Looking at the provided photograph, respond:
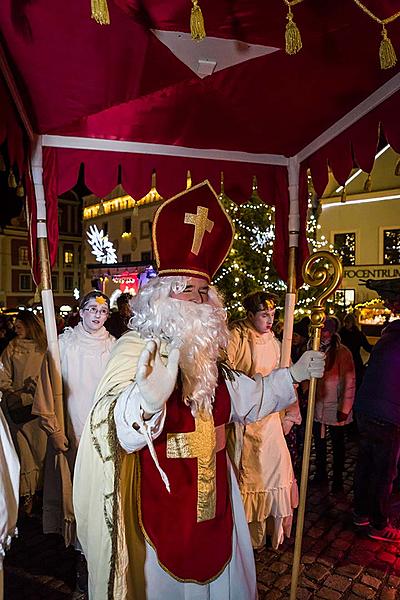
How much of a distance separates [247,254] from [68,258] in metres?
47.6

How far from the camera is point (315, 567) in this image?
4.18 meters

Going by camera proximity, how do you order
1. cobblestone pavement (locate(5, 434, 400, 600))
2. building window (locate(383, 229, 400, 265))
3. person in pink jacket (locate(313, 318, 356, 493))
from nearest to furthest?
cobblestone pavement (locate(5, 434, 400, 600))
person in pink jacket (locate(313, 318, 356, 493))
building window (locate(383, 229, 400, 265))

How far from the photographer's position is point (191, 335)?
2.62 m

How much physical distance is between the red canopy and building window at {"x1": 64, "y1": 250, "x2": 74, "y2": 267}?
175 feet

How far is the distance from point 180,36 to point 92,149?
1.82 metres

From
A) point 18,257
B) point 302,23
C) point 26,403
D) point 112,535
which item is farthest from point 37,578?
point 18,257

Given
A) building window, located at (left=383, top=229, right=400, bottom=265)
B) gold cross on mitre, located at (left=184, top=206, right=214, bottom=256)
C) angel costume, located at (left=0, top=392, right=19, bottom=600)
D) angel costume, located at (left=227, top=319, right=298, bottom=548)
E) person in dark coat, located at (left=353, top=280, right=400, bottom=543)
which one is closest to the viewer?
angel costume, located at (left=0, top=392, right=19, bottom=600)

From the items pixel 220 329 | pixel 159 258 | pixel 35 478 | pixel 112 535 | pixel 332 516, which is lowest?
pixel 332 516

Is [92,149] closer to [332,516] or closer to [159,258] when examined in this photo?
[159,258]

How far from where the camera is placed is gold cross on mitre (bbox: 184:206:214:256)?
2840mm

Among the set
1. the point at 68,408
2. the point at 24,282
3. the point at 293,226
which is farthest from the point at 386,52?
the point at 24,282

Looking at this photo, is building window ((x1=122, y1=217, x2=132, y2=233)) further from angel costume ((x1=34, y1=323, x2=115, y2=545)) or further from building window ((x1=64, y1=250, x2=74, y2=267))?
angel costume ((x1=34, y1=323, x2=115, y2=545))

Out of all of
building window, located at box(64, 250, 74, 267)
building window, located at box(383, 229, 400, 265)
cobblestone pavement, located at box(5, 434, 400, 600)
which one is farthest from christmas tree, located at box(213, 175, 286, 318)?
building window, located at box(64, 250, 74, 267)

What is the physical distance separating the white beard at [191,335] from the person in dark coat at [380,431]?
2.63 m
